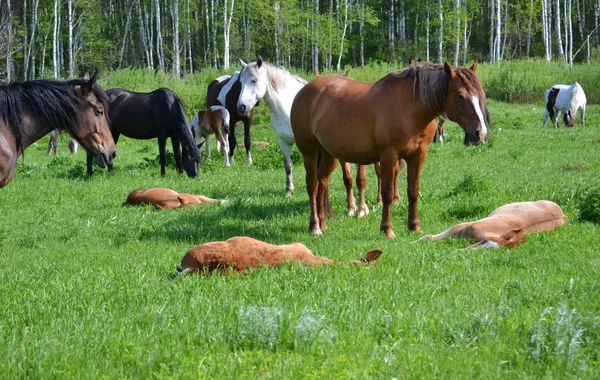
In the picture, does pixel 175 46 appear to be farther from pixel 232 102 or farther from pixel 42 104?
pixel 42 104

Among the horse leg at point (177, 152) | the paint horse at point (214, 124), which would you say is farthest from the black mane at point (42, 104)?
the paint horse at point (214, 124)

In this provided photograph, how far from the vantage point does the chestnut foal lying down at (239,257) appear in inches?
237

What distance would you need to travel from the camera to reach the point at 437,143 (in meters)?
21.5

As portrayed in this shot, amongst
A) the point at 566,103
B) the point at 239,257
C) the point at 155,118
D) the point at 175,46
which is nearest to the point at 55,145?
the point at 155,118

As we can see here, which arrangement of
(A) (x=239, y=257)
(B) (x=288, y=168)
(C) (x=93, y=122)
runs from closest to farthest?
(A) (x=239, y=257) < (C) (x=93, y=122) < (B) (x=288, y=168)

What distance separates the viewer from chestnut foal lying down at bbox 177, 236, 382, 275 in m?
6.03

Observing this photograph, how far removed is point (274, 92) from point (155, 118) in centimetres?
551

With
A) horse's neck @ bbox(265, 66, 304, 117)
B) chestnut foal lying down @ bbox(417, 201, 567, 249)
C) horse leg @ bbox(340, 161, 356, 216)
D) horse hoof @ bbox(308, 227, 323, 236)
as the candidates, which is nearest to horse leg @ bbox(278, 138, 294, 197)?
horse's neck @ bbox(265, 66, 304, 117)

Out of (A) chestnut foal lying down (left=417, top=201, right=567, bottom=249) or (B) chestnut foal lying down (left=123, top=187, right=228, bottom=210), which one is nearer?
(A) chestnut foal lying down (left=417, top=201, right=567, bottom=249)

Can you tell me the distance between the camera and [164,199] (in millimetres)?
11648

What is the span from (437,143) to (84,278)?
16454 mm

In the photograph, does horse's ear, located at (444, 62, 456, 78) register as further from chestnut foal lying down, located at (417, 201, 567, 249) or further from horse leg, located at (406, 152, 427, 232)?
chestnut foal lying down, located at (417, 201, 567, 249)

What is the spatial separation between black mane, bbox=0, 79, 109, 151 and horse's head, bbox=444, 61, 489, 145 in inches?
158

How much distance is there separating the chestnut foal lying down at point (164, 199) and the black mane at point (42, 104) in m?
3.64
